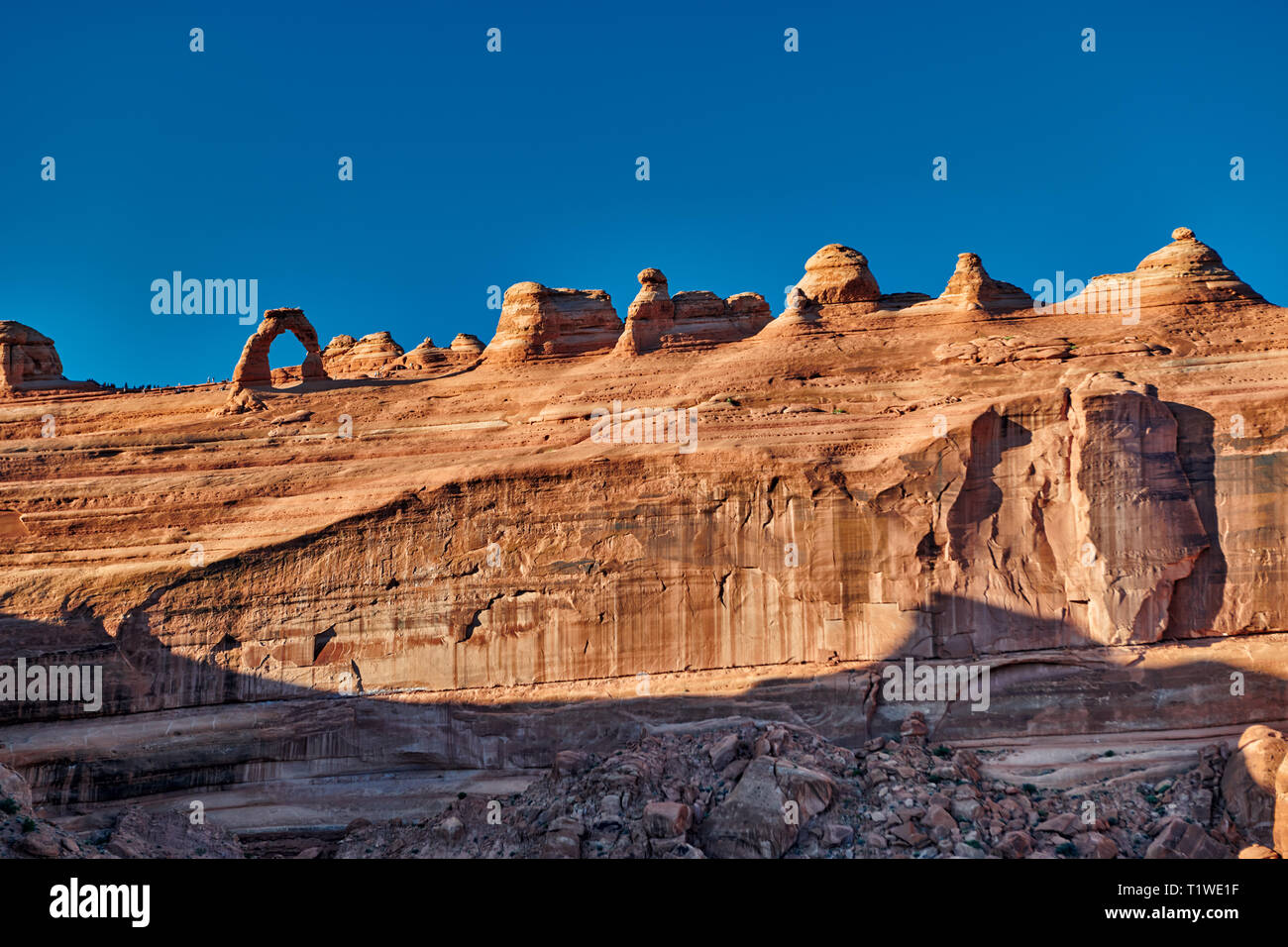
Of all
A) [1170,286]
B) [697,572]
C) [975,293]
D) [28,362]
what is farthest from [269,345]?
[1170,286]

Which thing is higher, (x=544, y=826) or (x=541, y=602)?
(x=541, y=602)

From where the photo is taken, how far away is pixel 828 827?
19766 millimetres

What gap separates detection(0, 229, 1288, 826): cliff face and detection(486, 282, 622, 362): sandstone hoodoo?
14.3 feet

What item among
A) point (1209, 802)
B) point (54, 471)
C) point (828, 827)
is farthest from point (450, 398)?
point (1209, 802)

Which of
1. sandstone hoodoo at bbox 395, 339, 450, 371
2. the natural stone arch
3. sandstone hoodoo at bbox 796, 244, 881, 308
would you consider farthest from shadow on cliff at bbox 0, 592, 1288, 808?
sandstone hoodoo at bbox 395, 339, 450, 371

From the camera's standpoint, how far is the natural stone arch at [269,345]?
32.3m

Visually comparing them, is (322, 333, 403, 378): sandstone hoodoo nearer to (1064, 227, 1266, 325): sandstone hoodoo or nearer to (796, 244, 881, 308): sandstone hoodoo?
(796, 244, 881, 308): sandstone hoodoo

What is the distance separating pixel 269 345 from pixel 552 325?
835cm
